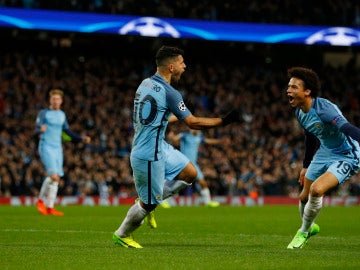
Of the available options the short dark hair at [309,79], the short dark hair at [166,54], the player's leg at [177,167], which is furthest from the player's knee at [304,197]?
the short dark hair at [166,54]

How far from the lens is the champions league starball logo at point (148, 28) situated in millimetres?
30453

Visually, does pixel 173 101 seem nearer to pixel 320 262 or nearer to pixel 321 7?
pixel 320 262

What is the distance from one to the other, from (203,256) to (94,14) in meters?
21.9

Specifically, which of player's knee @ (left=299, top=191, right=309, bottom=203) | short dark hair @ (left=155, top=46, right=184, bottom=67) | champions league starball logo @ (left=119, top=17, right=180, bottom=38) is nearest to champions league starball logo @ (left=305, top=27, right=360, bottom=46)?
champions league starball logo @ (left=119, top=17, right=180, bottom=38)

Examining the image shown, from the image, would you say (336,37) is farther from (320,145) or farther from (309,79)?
(309,79)

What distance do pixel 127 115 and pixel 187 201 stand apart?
474 centimetres

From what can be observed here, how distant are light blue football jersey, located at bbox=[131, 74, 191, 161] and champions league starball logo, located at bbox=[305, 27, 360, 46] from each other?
2302 cm

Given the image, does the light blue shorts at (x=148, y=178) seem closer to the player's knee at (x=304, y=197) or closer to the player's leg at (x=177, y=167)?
the player's leg at (x=177, y=167)

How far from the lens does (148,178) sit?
10.6 meters

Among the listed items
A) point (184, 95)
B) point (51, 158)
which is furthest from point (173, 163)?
point (184, 95)

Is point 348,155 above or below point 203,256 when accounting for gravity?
above

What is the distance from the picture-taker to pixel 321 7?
35.6 m

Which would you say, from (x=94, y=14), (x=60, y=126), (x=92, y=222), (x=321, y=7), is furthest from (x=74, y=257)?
(x=321, y=7)

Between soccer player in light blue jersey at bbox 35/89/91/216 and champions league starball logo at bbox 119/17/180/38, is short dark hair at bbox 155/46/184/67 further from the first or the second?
champions league starball logo at bbox 119/17/180/38
